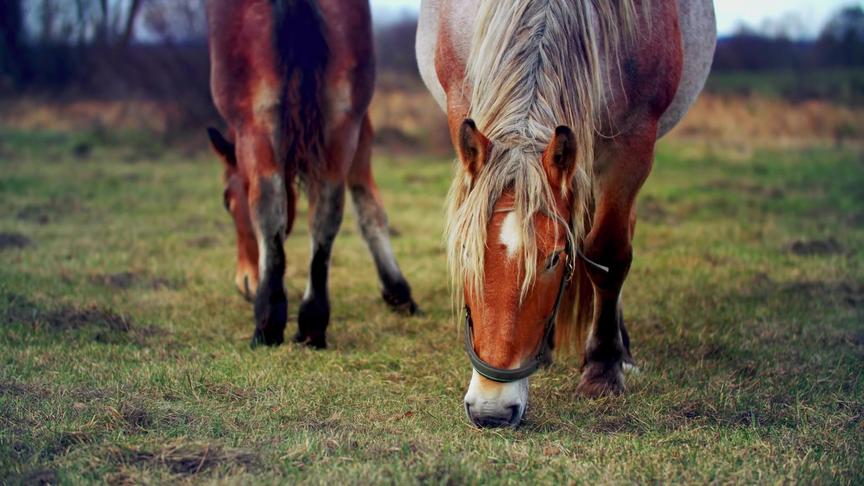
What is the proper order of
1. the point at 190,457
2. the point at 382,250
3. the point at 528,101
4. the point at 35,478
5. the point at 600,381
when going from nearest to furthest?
the point at 35,478 → the point at 190,457 → the point at 528,101 → the point at 600,381 → the point at 382,250

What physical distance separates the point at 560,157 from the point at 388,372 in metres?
1.46

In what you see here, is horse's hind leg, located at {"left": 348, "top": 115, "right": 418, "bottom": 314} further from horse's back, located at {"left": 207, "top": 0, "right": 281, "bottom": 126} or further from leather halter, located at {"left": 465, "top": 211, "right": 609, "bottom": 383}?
leather halter, located at {"left": 465, "top": 211, "right": 609, "bottom": 383}

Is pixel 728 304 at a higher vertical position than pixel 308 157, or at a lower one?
lower

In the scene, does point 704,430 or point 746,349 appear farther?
point 746,349

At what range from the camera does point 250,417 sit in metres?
2.94

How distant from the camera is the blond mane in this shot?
2656 millimetres

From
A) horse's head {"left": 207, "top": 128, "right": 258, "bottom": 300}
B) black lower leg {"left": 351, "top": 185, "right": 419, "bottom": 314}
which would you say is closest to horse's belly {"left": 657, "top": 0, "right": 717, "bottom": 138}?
black lower leg {"left": 351, "top": 185, "right": 419, "bottom": 314}

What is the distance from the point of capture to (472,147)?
2717 millimetres

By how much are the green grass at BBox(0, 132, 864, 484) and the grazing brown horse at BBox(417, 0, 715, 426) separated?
10.8 inches

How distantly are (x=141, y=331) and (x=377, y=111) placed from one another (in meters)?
12.5

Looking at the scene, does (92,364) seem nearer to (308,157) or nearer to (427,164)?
(308,157)

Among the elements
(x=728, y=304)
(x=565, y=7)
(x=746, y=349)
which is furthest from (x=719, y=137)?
(x=565, y=7)

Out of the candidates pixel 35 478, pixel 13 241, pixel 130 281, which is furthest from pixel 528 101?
pixel 13 241

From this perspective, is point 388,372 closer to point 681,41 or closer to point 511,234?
point 511,234
